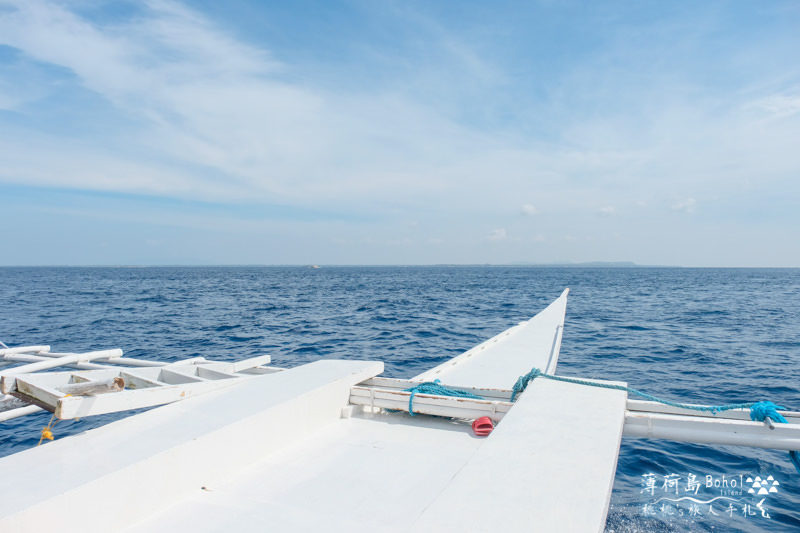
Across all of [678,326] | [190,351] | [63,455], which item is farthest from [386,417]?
[678,326]

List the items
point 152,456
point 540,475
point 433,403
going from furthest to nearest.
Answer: point 433,403 < point 152,456 < point 540,475

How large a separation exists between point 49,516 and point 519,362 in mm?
6341

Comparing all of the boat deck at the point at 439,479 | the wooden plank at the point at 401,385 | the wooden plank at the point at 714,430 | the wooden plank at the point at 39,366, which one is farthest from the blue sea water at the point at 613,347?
the wooden plank at the point at 39,366

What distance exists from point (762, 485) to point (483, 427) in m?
4.18

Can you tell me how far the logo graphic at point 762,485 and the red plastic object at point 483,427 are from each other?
3875mm

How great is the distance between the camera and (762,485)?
5379 mm

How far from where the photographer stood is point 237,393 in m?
3.77

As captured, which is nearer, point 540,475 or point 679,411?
point 540,475

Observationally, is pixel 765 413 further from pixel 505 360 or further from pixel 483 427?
pixel 505 360

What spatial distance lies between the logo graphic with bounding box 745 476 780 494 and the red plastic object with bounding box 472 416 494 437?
388cm

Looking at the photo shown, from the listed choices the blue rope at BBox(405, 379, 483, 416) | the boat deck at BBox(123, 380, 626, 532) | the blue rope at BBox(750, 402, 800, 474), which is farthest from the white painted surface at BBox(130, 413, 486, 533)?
the blue rope at BBox(750, 402, 800, 474)

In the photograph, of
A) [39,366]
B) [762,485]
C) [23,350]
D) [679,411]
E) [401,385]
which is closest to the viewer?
[679,411]

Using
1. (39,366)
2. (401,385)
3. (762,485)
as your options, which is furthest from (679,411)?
(39,366)

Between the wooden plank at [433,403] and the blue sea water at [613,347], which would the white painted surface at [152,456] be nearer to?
the wooden plank at [433,403]
